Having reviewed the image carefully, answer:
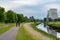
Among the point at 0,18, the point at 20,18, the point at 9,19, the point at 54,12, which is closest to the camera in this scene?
the point at 0,18

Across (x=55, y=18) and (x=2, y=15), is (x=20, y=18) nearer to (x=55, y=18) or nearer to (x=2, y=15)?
(x=55, y=18)

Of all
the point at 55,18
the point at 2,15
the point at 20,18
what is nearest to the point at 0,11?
the point at 2,15

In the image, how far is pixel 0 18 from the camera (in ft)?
308

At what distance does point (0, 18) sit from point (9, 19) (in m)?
40.6

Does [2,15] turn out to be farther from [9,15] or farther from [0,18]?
[9,15]

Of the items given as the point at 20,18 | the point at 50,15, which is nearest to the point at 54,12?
the point at 50,15

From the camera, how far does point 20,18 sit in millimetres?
180000

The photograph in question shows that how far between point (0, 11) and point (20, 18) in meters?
82.6

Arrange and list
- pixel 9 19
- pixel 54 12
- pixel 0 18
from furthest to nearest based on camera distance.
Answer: pixel 54 12, pixel 9 19, pixel 0 18

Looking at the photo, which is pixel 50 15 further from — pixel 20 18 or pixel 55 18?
pixel 20 18

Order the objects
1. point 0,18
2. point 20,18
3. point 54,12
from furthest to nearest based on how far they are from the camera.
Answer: point 54,12, point 20,18, point 0,18

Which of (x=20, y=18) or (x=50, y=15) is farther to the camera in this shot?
(x=50, y=15)

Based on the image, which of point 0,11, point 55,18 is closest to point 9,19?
point 0,11

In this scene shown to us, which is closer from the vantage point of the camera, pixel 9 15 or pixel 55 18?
pixel 9 15
